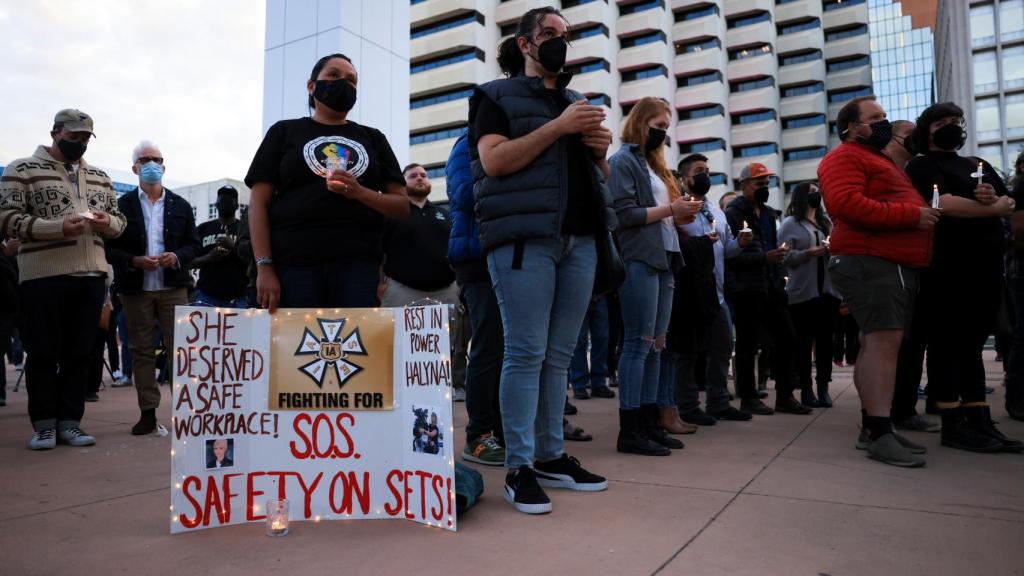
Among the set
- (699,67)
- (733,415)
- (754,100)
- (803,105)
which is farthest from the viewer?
(803,105)

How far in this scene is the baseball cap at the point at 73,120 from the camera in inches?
162

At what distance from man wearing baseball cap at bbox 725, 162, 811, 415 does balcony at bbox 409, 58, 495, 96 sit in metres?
40.2

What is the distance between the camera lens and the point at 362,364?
250cm

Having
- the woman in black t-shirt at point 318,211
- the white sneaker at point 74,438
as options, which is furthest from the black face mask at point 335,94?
the white sneaker at point 74,438

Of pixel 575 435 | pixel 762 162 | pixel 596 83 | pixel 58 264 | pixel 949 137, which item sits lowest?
pixel 575 435

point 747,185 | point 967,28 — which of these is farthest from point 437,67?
point 747,185

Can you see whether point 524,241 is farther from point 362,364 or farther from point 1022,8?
point 1022,8

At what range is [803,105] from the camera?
5134 cm

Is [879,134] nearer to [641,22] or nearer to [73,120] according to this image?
[73,120]

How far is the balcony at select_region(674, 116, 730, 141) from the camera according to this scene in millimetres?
48094

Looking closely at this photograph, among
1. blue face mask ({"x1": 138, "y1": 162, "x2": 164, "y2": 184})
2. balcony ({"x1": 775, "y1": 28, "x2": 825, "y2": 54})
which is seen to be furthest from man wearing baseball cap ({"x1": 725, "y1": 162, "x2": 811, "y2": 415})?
balcony ({"x1": 775, "y1": 28, "x2": 825, "y2": 54})

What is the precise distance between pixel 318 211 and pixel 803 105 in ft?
181

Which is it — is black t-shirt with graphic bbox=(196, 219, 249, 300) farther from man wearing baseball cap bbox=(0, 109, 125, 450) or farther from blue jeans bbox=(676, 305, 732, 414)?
blue jeans bbox=(676, 305, 732, 414)

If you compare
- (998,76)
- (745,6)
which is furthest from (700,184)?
(998,76)
